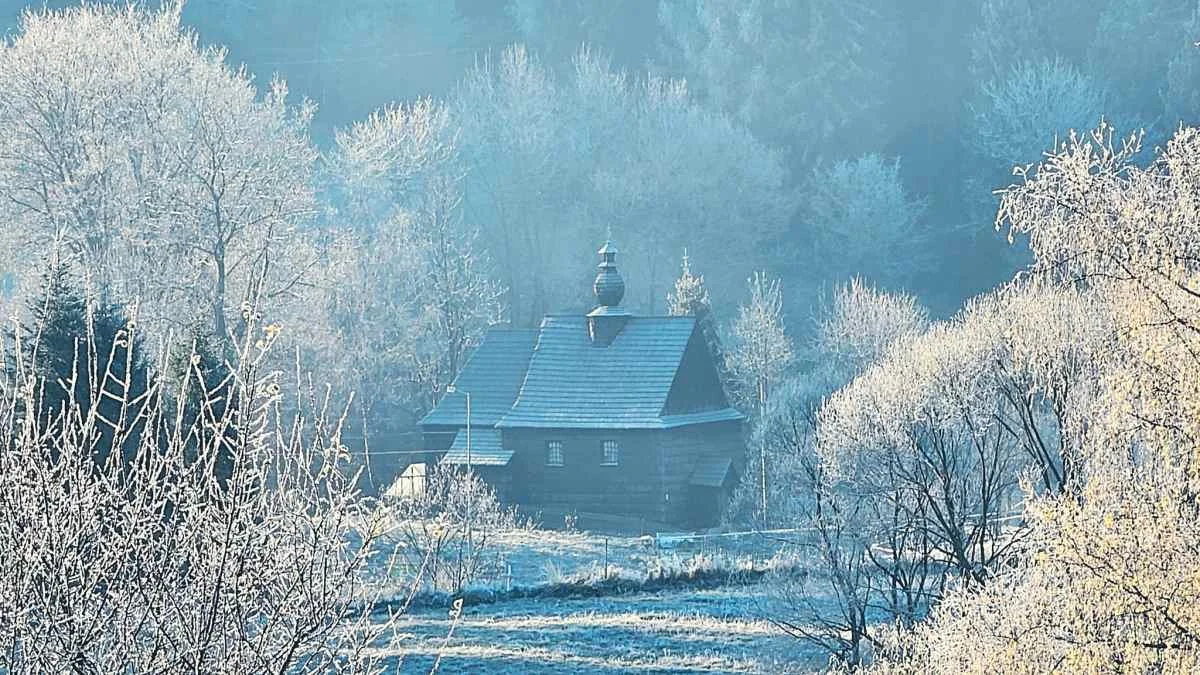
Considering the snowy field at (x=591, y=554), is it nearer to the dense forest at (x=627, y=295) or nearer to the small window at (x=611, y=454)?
the dense forest at (x=627, y=295)

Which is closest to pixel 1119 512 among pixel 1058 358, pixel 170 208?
pixel 1058 358

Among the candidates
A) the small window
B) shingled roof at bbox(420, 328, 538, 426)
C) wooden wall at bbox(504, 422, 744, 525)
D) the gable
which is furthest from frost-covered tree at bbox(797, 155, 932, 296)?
the small window

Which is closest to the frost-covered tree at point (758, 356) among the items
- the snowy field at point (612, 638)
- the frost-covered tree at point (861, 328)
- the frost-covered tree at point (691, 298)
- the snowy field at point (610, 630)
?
the frost-covered tree at point (861, 328)

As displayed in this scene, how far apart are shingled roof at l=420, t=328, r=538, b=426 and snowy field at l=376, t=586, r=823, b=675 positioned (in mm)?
13845

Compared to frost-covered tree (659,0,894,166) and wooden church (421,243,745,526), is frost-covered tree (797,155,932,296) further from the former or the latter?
wooden church (421,243,745,526)

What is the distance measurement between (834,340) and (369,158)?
18.3 metres

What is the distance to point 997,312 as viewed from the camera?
89.2ft

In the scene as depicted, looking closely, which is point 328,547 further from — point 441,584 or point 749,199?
point 749,199

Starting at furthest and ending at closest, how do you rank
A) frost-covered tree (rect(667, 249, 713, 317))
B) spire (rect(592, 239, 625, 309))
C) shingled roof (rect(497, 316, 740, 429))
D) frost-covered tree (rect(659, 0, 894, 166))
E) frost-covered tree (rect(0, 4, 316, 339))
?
frost-covered tree (rect(659, 0, 894, 166))
frost-covered tree (rect(667, 249, 713, 317))
spire (rect(592, 239, 625, 309))
shingled roof (rect(497, 316, 740, 429))
frost-covered tree (rect(0, 4, 316, 339))

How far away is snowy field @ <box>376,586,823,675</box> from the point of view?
2116 cm

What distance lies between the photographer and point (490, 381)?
1652 inches

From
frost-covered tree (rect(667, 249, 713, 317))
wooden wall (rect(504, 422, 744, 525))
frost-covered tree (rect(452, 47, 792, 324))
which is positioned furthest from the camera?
frost-covered tree (rect(452, 47, 792, 324))

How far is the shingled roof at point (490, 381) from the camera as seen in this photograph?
40.6 m

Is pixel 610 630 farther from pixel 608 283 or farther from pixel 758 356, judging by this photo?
pixel 758 356
